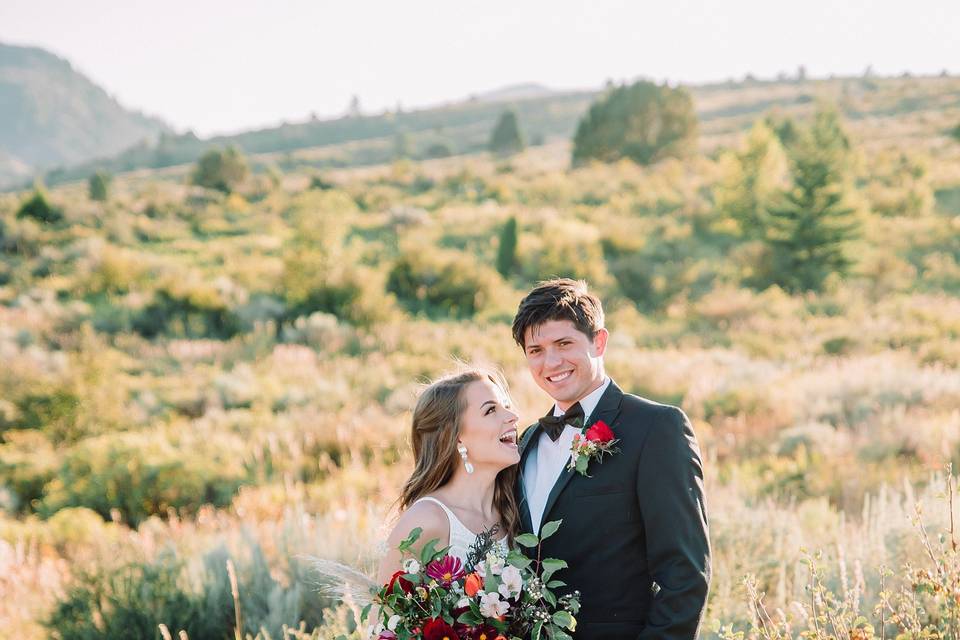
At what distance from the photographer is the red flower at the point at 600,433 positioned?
2561 mm

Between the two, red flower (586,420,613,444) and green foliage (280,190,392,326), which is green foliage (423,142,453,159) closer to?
green foliage (280,190,392,326)

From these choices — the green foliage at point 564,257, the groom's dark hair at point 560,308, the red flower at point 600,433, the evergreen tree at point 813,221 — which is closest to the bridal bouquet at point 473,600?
the red flower at point 600,433

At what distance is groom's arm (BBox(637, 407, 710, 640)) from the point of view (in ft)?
7.75

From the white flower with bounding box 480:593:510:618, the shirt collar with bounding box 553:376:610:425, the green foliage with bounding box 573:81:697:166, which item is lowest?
the white flower with bounding box 480:593:510:618

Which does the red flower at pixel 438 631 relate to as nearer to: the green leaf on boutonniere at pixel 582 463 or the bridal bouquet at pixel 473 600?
the bridal bouquet at pixel 473 600

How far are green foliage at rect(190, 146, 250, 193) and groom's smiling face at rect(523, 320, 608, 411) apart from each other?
138 ft

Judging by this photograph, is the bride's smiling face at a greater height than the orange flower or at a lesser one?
greater

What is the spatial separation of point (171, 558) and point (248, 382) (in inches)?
278

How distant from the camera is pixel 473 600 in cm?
207

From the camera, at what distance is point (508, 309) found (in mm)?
19750

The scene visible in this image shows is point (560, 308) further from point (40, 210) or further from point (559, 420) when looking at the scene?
point (40, 210)

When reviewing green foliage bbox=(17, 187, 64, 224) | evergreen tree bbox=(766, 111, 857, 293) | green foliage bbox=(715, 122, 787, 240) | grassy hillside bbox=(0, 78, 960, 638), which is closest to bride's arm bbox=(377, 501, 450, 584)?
grassy hillside bbox=(0, 78, 960, 638)

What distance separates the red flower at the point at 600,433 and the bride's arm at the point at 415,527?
71 cm

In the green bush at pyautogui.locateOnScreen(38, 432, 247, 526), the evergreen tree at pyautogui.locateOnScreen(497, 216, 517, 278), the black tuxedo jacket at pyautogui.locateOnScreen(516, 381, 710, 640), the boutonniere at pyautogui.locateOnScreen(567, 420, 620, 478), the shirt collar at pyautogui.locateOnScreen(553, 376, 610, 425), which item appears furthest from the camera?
the evergreen tree at pyautogui.locateOnScreen(497, 216, 517, 278)
